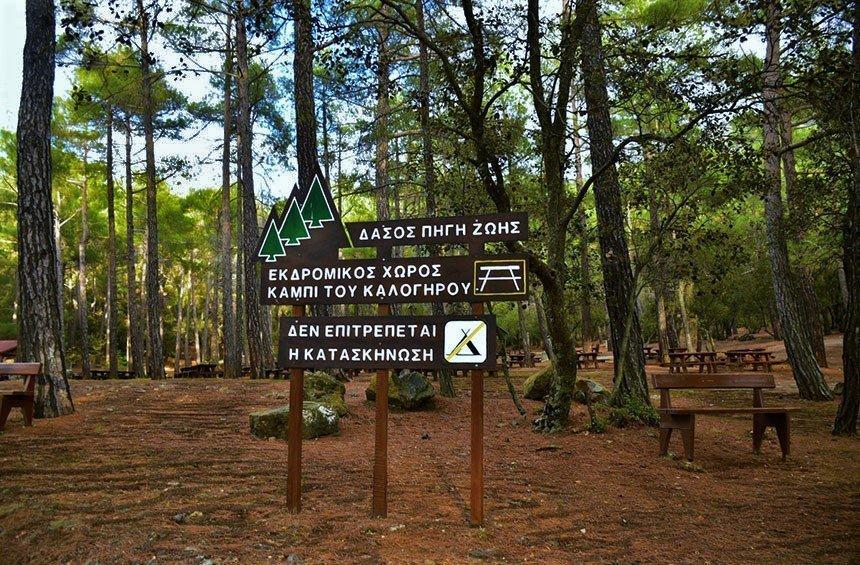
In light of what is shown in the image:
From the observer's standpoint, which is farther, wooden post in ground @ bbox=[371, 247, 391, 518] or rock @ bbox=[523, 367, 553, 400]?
rock @ bbox=[523, 367, 553, 400]

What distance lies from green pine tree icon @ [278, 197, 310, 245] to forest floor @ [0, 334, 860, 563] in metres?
2.04

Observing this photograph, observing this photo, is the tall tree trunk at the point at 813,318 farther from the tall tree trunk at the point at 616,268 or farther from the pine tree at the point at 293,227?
the pine tree at the point at 293,227

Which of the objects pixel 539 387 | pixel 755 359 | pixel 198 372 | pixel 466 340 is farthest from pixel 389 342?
pixel 198 372

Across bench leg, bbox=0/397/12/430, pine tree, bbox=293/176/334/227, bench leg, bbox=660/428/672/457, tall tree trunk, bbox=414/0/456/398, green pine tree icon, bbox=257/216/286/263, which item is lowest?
bench leg, bbox=660/428/672/457

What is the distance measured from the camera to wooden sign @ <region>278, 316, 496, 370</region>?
12.7ft

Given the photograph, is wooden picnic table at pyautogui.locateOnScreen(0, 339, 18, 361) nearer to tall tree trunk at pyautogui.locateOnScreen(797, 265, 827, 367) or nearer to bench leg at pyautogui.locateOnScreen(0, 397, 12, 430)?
bench leg at pyautogui.locateOnScreen(0, 397, 12, 430)

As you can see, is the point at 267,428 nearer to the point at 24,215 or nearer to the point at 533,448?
the point at 533,448

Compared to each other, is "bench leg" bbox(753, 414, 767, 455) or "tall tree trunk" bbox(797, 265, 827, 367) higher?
"tall tree trunk" bbox(797, 265, 827, 367)

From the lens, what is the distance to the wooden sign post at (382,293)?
3904mm

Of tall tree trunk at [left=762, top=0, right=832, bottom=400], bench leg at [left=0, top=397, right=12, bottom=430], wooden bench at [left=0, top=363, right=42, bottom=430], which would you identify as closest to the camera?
bench leg at [left=0, top=397, right=12, bottom=430]

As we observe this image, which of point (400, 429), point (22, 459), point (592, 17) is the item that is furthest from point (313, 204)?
point (592, 17)

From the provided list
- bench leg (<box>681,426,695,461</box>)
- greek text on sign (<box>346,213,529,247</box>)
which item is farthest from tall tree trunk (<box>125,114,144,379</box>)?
bench leg (<box>681,426,695,461</box>)

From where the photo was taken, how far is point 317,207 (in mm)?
4336

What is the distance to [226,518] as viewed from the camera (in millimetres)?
3801
